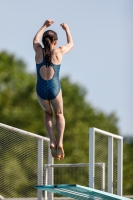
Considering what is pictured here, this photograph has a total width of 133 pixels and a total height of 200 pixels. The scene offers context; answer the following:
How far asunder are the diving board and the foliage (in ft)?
137

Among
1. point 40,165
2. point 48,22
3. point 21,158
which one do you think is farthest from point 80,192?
point 21,158

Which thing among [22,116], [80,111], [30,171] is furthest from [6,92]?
[30,171]

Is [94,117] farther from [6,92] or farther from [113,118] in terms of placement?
[6,92]

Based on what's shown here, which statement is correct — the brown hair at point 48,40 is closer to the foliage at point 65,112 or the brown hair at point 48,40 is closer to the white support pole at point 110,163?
the white support pole at point 110,163

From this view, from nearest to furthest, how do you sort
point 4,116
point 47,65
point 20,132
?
1. point 47,65
2. point 20,132
3. point 4,116

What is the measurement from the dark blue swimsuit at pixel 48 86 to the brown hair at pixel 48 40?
0.32 feet

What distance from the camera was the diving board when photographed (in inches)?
584

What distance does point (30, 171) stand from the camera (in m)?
19.0

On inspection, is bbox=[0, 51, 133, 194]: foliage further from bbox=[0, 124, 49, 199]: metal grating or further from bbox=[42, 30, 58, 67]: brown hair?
bbox=[42, 30, 58, 67]: brown hair

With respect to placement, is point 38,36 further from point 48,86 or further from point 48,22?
point 48,86

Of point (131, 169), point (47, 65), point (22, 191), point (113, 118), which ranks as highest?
point (113, 118)

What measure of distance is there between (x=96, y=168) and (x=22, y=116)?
43389mm

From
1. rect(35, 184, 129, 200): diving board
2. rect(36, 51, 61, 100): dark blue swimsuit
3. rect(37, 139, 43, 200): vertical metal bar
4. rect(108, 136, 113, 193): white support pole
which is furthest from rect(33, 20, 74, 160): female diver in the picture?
rect(37, 139, 43, 200): vertical metal bar

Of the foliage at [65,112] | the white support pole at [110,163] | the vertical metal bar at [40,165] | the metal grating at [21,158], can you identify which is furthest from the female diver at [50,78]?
the foliage at [65,112]
